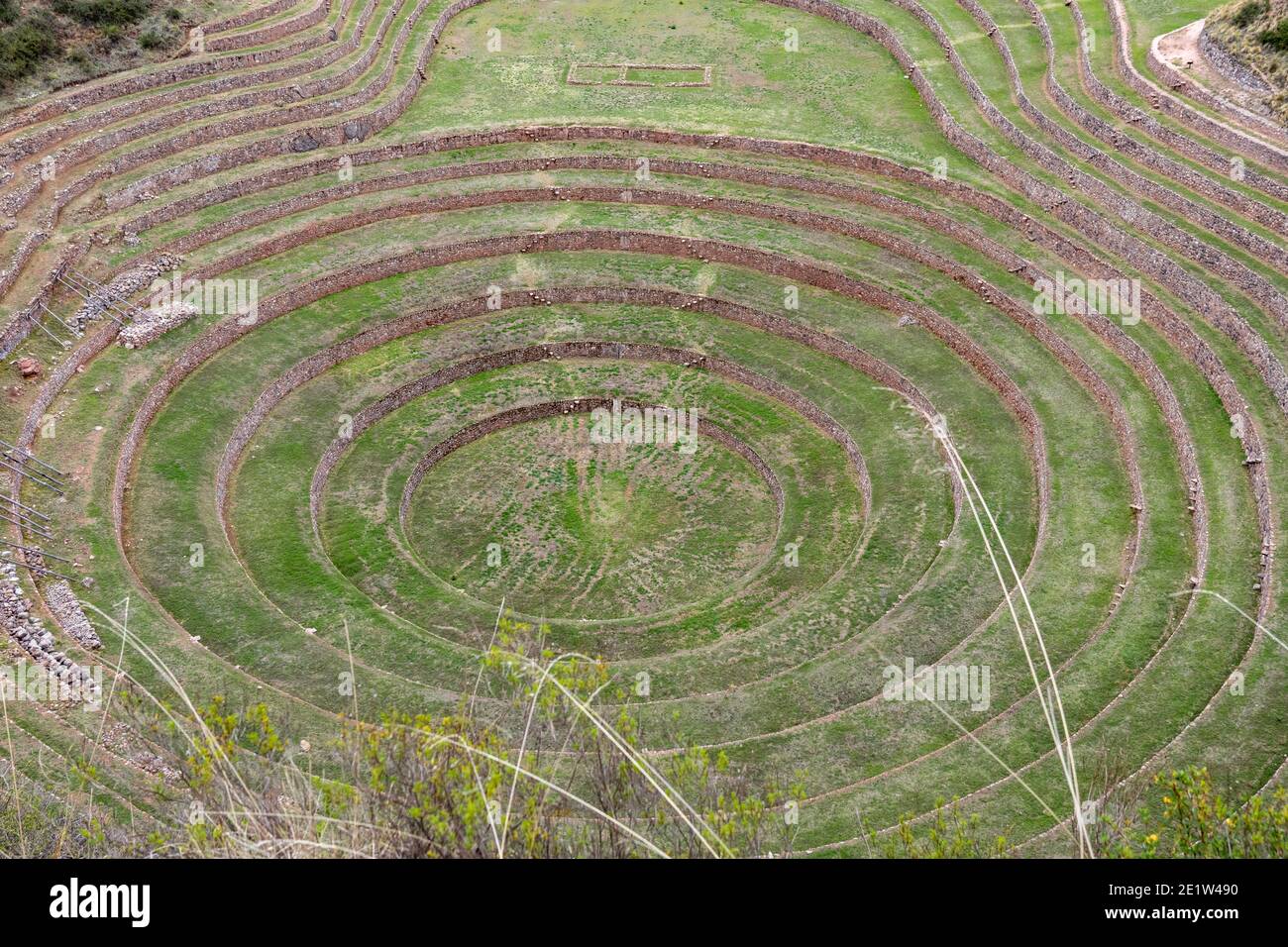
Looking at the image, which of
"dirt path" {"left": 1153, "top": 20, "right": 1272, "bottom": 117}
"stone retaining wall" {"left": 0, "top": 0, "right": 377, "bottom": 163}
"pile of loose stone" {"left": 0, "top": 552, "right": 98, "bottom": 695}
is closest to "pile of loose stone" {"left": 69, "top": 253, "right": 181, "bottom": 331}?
"stone retaining wall" {"left": 0, "top": 0, "right": 377, "bottom": 163}

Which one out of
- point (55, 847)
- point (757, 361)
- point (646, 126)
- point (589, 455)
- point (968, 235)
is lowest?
point (55, 847)

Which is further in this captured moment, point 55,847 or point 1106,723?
point 1106,723

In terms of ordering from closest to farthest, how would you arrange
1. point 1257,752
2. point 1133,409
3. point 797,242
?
point 1257,752
point 1133,409
point 797,242

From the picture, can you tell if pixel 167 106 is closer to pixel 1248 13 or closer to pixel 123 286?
pixel 123 286

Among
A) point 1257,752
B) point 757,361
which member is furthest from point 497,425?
point 1257,752

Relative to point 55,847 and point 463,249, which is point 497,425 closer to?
point 463,249

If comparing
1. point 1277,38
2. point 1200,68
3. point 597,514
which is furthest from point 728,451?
point 1277,38

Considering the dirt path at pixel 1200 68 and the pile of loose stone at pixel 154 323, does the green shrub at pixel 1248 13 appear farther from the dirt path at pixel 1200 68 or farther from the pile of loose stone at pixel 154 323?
the pile of loose stone at pixel 154 323

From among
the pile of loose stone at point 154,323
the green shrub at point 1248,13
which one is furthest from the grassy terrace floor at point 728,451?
the green shrub at point 1248,13

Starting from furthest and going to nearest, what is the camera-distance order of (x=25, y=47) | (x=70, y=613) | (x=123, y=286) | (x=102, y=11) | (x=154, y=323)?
(x=102, y=11), (x=25, y=47), (x=123, y=286), (x=154, y=323), (x=70, y=613)
